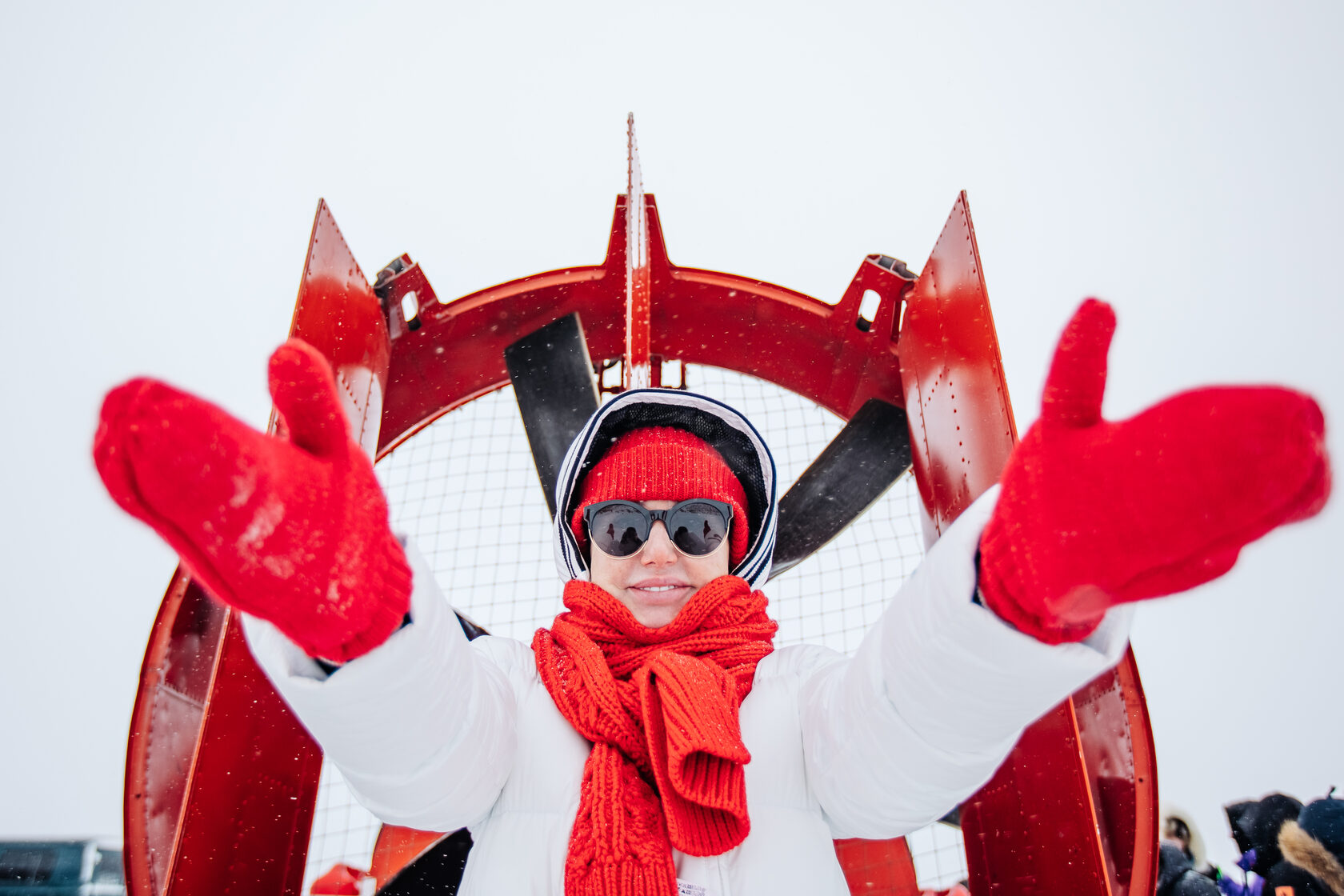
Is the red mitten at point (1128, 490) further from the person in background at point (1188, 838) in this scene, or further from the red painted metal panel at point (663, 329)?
the person in background at point (1188, 838)

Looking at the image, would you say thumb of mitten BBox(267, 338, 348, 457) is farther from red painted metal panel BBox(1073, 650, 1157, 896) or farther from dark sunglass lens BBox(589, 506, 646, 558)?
red painted metal panel BBox(1073, 650, 1157, 896)

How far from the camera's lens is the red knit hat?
1.79 meters

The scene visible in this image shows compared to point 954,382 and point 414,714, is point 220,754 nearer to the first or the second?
point 414,714

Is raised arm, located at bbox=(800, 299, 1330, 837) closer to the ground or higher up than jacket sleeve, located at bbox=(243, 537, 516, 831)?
higher up

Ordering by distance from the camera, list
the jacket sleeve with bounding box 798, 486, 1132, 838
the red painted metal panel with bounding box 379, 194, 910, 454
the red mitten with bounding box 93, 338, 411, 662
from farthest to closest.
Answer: the red painted metal panel with bounding box 379, 194, 910, 454
the jacket sleeve with bounding box 798, 486, 1132, 838
the red mitten with bounding box 93, 338, 411, 662

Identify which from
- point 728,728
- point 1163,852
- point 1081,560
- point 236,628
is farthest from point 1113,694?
point 1163,852

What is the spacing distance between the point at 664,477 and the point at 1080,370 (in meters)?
1.17

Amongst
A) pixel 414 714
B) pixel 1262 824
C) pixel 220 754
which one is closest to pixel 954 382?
pixel 414 714

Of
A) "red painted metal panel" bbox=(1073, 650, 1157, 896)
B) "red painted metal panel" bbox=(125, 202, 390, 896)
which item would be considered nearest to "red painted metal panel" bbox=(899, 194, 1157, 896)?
"red painted metal panel" bbox=(1073, 650, 1157, 896)

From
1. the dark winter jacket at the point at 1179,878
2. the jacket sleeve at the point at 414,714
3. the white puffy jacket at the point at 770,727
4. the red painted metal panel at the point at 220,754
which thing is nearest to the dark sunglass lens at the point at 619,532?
the white puffy jacket at the point at 770,727

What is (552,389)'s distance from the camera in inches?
99.3

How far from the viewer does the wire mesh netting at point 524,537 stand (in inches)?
103

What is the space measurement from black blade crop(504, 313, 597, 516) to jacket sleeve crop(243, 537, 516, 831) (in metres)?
1.25

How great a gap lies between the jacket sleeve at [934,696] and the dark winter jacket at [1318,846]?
3.30 meters
